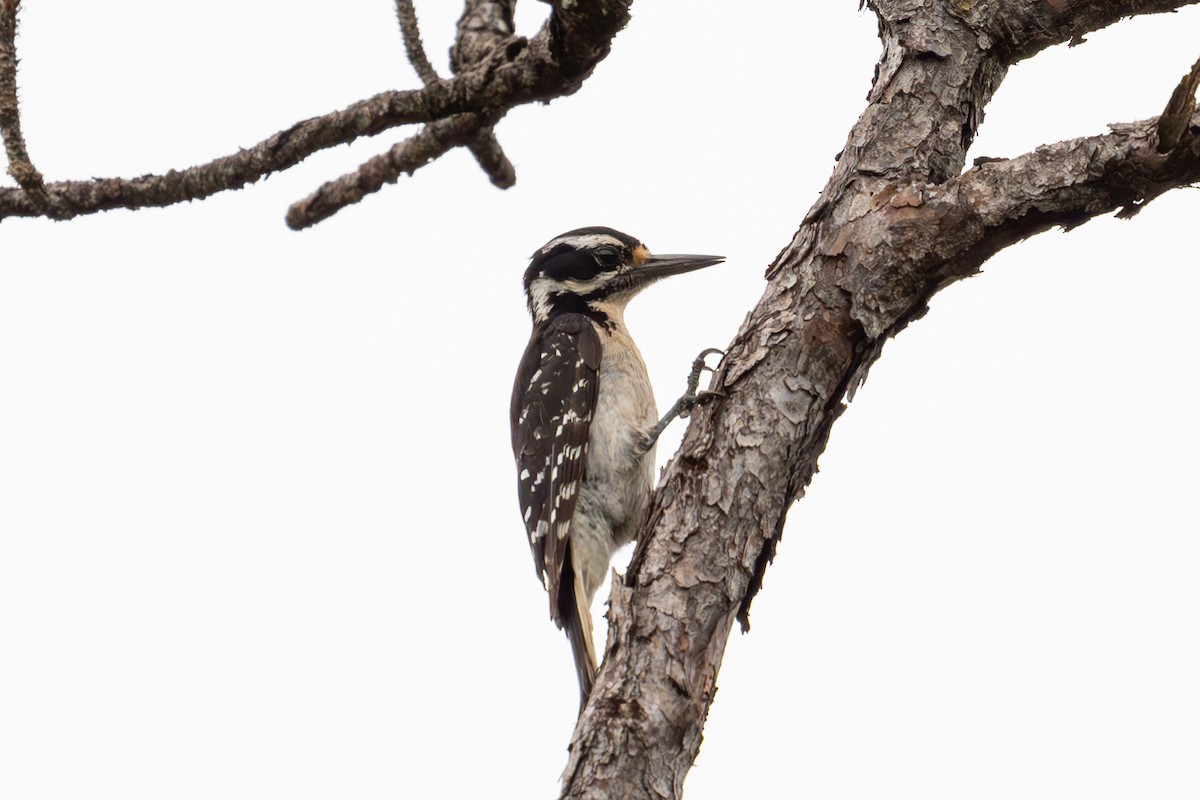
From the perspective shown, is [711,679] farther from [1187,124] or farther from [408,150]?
[408,150]

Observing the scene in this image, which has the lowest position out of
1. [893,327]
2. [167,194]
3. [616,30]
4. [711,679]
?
[711,679]

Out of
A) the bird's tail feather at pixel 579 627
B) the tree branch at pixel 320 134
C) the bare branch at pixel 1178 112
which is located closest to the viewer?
the bare branch at pixel 1178 112

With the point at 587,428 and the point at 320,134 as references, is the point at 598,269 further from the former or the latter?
the point at 320,134

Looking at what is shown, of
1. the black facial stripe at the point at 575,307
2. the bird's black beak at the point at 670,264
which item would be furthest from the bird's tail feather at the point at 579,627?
the bird's black beak at the point at 670,264

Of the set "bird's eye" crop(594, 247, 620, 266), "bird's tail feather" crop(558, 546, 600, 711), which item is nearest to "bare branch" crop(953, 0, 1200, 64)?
"bird's eye" crop(594, 247, 620, 266)

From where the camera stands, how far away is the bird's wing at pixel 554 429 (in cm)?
466

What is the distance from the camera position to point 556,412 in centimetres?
483

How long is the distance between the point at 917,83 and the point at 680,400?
1317mm

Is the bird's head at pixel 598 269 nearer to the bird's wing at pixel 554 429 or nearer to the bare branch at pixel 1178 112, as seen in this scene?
→ the bird's wing at pixel 554 429

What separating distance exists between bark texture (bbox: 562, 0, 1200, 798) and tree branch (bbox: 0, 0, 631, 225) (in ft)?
2.58

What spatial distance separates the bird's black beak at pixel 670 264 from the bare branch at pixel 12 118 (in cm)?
260

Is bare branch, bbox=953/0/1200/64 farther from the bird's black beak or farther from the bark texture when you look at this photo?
the bird's black beak

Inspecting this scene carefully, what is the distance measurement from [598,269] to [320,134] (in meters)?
2.21

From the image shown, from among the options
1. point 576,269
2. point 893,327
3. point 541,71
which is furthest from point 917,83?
point 576,269
